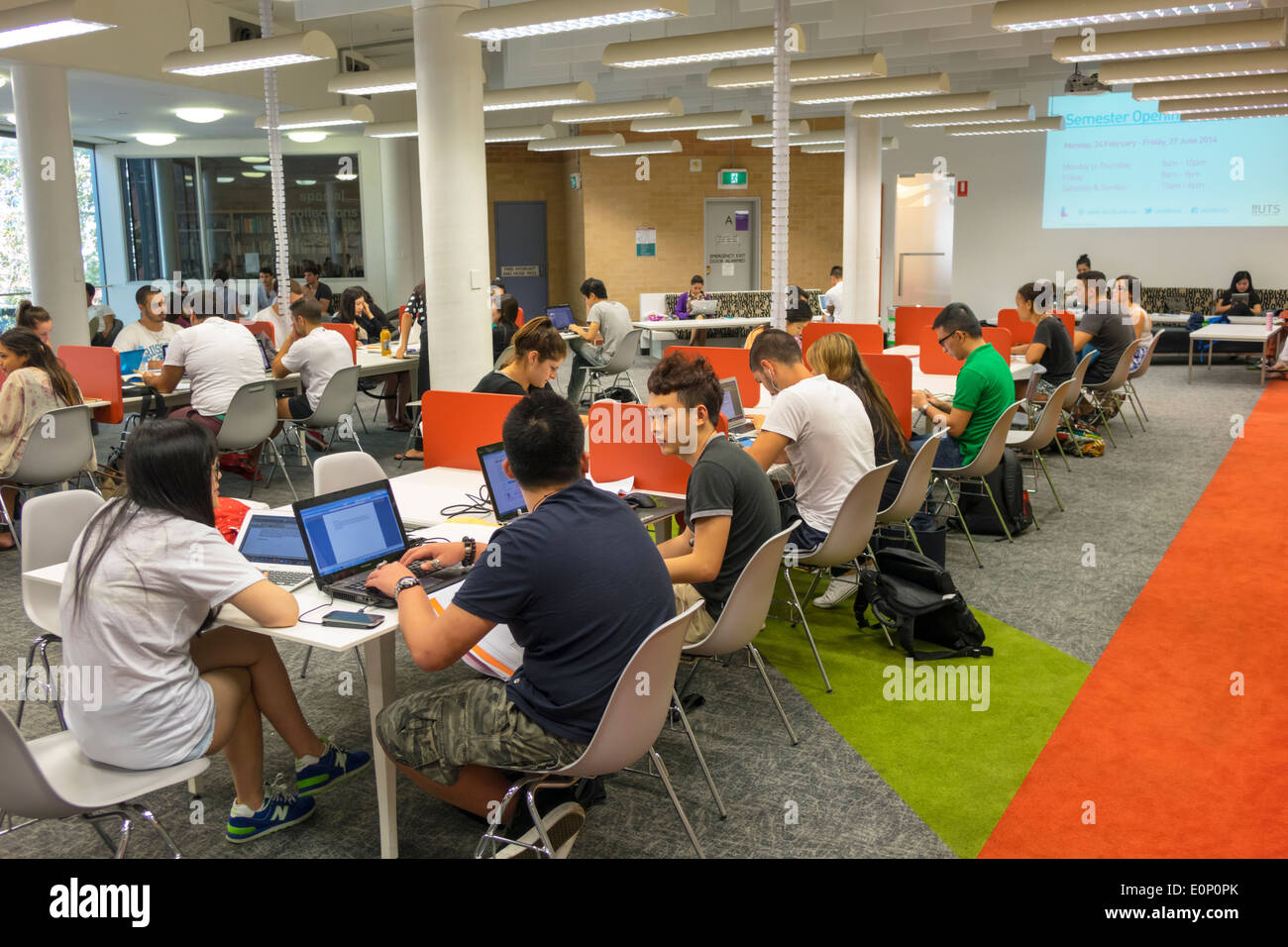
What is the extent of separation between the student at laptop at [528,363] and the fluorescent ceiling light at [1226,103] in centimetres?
866

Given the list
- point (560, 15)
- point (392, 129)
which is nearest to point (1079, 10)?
point (560, 15)

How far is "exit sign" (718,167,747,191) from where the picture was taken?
16562mm

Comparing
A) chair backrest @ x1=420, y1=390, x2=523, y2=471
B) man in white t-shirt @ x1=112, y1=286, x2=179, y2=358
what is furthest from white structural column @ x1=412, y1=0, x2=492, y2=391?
chair backrest @ x1=420, y1=390, x2=523, y2=471

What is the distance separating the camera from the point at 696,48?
21.6ft

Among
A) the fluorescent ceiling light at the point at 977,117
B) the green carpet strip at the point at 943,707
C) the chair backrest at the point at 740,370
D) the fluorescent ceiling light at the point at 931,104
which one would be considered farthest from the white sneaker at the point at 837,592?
the fluorescent ceiling light at the point at 977,117

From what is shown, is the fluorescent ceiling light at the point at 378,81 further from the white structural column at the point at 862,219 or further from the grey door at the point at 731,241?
the grey door at the point at 731,241

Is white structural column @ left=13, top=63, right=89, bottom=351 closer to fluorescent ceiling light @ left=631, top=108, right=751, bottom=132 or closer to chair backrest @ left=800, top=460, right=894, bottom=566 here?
fluorescent ceiling light @ left=631, top=108, right=751, bottom=132

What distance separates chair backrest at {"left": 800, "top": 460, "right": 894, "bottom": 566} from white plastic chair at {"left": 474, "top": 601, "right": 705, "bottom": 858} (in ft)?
5.56

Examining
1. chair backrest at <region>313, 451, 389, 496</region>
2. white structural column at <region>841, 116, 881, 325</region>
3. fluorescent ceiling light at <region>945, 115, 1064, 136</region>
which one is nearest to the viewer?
chair backrest at <region>313, 451, 389, 496</region>

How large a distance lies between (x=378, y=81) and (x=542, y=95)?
140cm

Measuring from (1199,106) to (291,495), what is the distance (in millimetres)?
9826

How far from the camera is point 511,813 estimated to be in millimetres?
2609

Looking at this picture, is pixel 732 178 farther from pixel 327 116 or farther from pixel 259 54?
pixel 259 54
